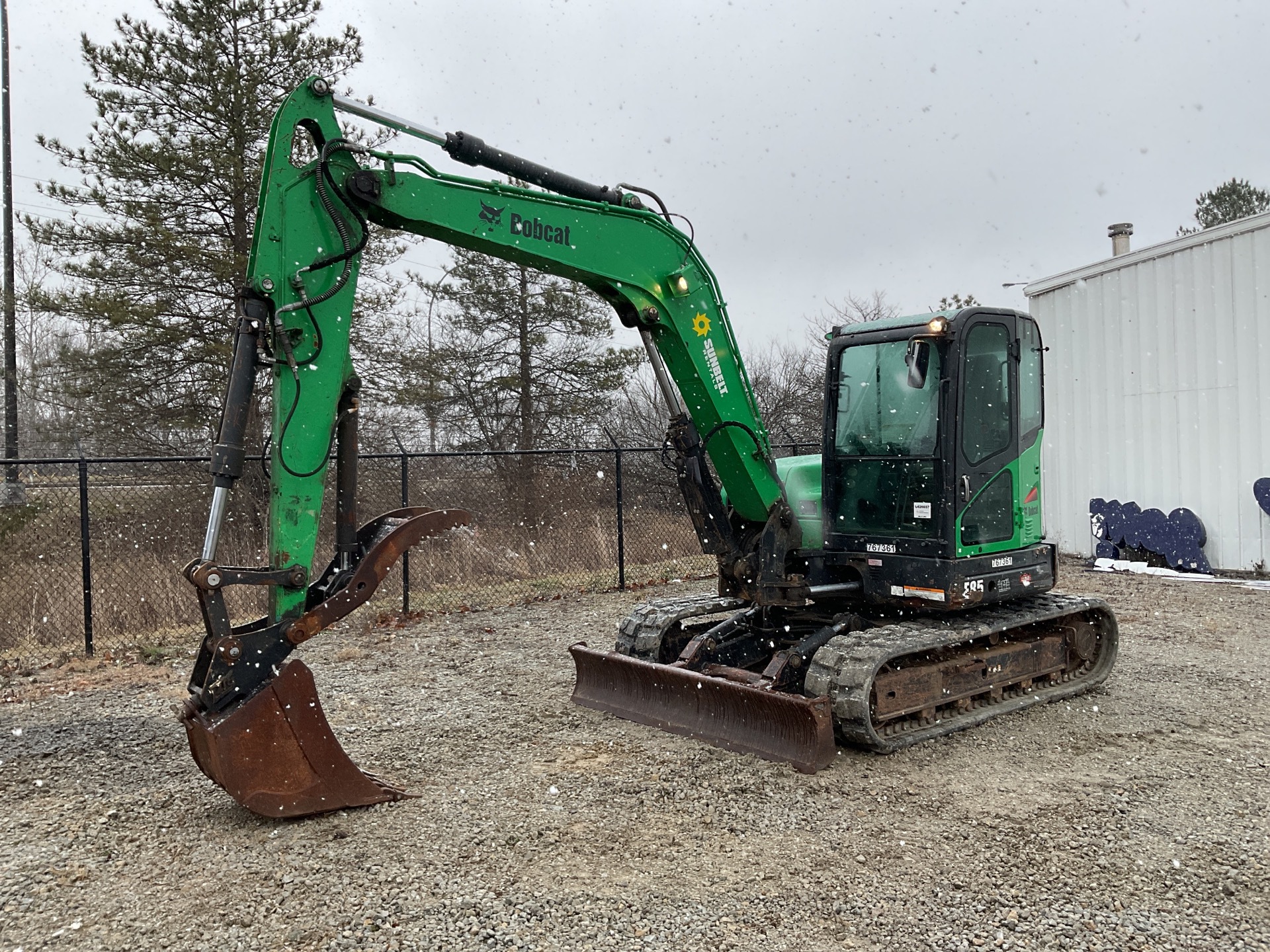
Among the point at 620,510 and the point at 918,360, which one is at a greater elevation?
the point at 918,360

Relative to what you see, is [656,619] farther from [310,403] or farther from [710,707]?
[310,403]

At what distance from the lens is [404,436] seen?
52.3ft

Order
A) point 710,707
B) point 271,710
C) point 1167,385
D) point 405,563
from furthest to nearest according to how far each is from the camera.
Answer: point 1167,385 < point 405,563 < point 710,707 < point 271,710

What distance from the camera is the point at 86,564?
801cm

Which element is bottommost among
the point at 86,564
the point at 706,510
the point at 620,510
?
the point at 86,564

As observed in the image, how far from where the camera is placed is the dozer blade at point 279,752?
3.94 metres

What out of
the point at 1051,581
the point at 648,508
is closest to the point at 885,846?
the point at 1051,581

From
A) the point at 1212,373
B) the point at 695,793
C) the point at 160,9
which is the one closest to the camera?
the point at 695,793

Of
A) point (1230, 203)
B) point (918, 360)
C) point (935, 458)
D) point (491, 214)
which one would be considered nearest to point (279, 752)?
point (491, 214)

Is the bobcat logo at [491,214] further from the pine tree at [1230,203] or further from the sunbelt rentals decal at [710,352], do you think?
the pine tree at [1230,203]

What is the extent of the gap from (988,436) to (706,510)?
1.79m

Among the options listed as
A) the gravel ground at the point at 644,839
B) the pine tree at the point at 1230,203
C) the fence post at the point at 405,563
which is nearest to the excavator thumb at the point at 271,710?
the gravel ground at the point at 644,839

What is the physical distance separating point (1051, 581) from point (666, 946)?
4.32 metres

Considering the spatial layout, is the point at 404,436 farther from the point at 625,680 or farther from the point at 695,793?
the point at 695,793
